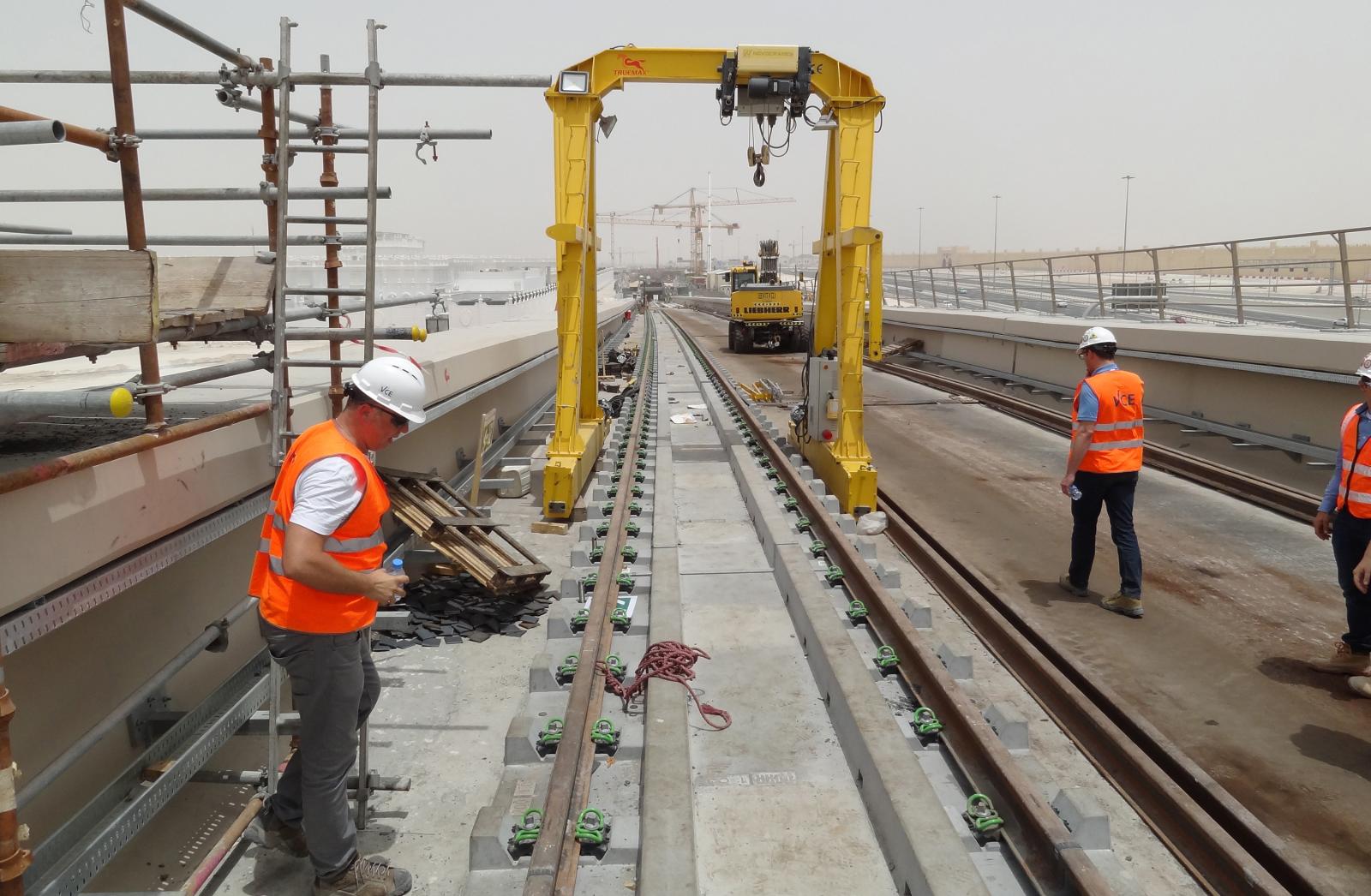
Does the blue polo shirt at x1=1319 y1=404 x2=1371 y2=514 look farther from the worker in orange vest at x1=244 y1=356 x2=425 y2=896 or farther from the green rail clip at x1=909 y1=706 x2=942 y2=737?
the worker in orange vest at x1=244 y1=356 x2=425 y2=896

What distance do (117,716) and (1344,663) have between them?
6354 millimetres

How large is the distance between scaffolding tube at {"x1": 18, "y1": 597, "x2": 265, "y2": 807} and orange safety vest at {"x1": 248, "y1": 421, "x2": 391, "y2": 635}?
74 cm

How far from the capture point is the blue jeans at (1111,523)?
6.25m

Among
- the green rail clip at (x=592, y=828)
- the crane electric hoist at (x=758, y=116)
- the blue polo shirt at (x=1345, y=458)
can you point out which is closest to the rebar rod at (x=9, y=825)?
the green rail clip at (x=592, y=828)

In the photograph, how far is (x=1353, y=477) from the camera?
5.11 m

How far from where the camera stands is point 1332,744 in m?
4.60

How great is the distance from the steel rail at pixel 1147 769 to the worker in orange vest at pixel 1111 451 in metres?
0.86

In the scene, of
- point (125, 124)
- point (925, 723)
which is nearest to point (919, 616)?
point (925, 723)

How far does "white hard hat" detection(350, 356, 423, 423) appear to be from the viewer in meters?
3.21

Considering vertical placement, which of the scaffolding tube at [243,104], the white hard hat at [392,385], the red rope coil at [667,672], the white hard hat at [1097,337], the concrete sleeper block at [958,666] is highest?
the scaffolding tube at [243,104]

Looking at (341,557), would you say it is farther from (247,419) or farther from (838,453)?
(838,453)

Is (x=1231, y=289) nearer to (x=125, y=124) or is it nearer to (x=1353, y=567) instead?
(x=1353, y=567)

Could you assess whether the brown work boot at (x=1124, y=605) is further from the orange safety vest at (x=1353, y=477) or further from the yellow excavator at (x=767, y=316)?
the yellow excavator at (x=767, y=316)

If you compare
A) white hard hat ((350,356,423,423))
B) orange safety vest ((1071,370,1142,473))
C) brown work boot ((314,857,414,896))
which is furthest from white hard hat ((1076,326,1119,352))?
brown work boot ((314,857,414,896))
